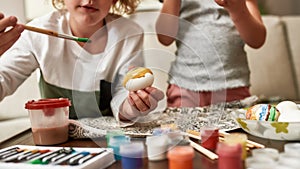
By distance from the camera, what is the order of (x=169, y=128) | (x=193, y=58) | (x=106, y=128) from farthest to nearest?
(x=193, y=58)
(x=106, y=128)
(x=169, y=128)

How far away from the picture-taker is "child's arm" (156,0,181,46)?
32.2 inches

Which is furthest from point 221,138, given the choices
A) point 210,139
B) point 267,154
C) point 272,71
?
point 272,71

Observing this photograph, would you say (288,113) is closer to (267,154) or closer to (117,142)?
(267,154)

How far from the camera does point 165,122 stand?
0.82m

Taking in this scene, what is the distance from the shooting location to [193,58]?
41.0 inches

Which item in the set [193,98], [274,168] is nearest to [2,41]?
[193,98]

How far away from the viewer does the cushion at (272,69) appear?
1.64m

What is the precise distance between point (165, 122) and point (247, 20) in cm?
38

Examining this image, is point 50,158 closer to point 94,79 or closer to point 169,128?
point 169,128

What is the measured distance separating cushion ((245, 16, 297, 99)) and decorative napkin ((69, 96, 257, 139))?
0.74m

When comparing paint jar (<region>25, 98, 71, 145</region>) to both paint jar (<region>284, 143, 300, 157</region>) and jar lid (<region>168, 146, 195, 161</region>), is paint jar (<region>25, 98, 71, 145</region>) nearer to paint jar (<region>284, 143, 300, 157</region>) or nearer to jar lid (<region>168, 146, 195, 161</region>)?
jar lid (<region>168, 146, 195, 161</region>)

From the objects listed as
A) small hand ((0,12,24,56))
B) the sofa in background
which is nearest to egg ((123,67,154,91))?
small hand ((0,12,24,56))

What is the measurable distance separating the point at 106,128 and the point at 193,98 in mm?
282

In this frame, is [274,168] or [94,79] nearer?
[274,168]
